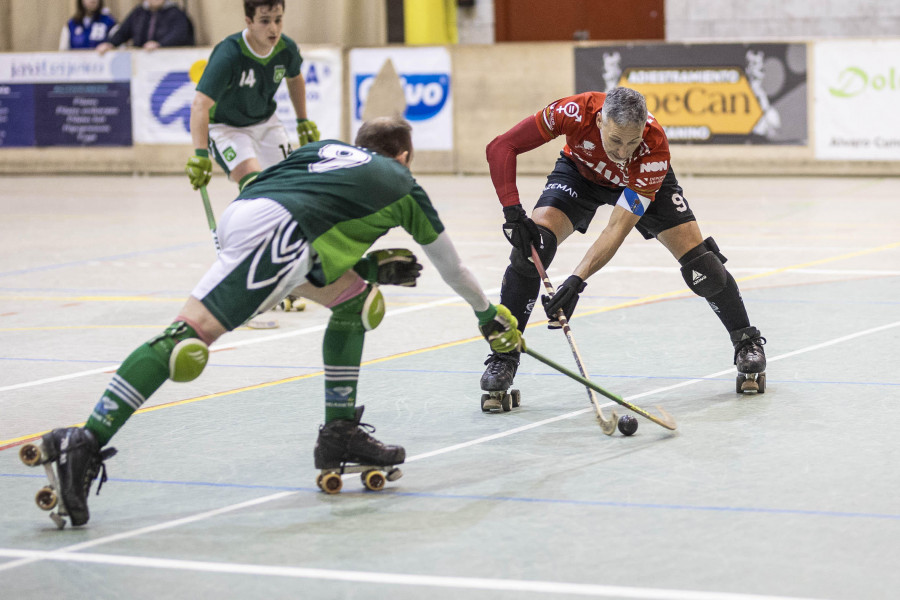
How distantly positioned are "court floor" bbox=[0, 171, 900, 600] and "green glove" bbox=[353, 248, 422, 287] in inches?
29.0

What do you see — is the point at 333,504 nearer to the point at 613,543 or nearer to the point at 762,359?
the point at 613,543

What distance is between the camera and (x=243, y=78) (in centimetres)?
805

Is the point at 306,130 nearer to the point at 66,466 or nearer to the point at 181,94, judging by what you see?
the point at 66,466

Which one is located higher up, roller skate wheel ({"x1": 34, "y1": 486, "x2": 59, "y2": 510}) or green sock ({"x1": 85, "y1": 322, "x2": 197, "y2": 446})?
green sock ({"x1": 85, "y1": 322, "x2": 197, "y2": 446})

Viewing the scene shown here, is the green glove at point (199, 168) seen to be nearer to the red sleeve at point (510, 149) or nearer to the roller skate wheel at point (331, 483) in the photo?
the red sleeve at point (510, 149)

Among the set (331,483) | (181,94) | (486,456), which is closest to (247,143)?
(486,456)

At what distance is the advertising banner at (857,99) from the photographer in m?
14.6

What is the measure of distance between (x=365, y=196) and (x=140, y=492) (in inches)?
51.8

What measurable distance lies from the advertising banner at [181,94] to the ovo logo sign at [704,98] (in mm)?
4026

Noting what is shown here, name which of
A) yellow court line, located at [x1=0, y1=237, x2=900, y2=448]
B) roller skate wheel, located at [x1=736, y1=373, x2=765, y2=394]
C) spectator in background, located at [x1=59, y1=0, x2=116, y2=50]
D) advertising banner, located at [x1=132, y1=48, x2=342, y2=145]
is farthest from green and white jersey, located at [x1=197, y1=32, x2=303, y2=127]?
spectator in background, located at [x1=59, y1=0, x2=116, y2=50]

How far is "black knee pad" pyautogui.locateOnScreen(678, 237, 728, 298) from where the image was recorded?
5.82m

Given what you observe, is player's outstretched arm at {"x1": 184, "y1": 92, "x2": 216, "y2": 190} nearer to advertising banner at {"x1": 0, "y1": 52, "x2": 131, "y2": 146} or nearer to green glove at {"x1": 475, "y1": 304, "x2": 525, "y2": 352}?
green glove at {"x1": 475, "y1": 304, "x2": 525, "y2": 352}

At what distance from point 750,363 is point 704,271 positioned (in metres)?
0.47

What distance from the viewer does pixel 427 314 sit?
7973 millimetres
